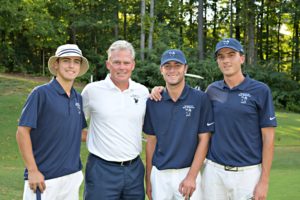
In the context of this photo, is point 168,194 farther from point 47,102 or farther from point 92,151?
point 47,102

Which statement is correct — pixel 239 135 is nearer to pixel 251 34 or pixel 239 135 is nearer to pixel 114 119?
pixel 114 119

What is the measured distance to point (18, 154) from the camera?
13.8 meters

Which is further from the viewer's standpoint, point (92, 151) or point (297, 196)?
point (297, 196)

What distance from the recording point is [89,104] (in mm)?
5266

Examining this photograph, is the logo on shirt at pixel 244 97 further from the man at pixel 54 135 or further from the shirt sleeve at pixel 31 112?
the shirt sleeve at pixel 31 112

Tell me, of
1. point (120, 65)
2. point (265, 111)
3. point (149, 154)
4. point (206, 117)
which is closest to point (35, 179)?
point (149, 154)

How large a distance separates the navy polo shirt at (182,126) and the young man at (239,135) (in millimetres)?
128

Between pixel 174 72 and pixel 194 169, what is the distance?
40.7 inches

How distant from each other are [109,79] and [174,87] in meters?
0.79

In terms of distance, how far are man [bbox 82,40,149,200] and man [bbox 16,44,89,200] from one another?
24 cm

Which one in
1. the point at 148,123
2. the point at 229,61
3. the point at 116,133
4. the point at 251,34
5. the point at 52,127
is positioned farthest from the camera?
the point at 251,34

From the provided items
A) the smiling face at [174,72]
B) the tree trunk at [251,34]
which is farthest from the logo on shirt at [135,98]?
the tree trunk at [251,34]

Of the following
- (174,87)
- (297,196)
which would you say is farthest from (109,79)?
(297,196)

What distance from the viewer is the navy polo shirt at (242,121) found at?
483 centimetres
